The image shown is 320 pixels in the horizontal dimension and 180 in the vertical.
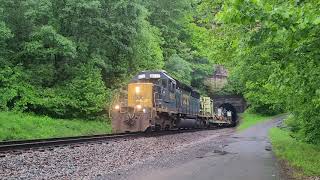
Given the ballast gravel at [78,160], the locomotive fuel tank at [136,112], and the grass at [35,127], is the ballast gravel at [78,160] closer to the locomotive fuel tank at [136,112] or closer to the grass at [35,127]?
the grass at [35,127]

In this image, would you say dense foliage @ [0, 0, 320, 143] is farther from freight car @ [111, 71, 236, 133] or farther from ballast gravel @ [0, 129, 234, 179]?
ballast gravel @ [0, 129, 234, 179]

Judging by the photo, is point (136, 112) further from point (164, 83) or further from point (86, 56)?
point (86, 56)

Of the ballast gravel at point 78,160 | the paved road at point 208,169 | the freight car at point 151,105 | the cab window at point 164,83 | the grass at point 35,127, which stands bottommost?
the paved road at point 208,169

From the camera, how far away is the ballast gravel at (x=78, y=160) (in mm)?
10180

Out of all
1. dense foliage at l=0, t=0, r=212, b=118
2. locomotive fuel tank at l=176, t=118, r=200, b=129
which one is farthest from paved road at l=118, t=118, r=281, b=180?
locomotive fuel tank at l=176, t=118, r=200, b=129

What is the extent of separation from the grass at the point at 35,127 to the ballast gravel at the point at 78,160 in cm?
638

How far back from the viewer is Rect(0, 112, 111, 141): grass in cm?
2158

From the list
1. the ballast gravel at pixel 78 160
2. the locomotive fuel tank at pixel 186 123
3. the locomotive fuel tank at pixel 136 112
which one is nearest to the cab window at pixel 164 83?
the locomotive fuel tank at pixel 136 112

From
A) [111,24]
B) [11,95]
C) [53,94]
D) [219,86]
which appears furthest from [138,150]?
[219,86]

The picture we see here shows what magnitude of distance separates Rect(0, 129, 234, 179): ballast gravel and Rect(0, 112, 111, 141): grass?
20.9ft

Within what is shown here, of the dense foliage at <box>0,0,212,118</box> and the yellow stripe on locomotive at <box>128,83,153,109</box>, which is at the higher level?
the dense foliage at <box>0,0,212,118</box>

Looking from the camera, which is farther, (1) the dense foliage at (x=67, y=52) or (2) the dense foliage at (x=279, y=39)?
(1) the dense foliage at (x=67, y=52)

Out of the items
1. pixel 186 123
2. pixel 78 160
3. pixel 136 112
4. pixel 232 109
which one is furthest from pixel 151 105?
pixel 232 109

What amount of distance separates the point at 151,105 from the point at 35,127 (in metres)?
6.66
